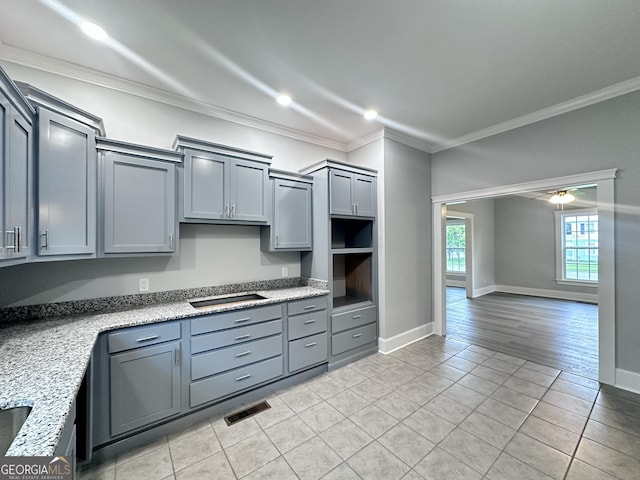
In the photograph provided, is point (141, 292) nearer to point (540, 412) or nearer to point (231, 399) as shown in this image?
point (231, 399)

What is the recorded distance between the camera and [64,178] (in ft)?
5.90

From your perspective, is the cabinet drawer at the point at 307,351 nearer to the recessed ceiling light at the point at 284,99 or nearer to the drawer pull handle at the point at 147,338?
the drawer pull handle at the point at 147,338

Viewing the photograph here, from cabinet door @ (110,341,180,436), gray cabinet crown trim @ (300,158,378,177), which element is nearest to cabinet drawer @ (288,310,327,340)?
cabinet door @ (110,341,180,436)

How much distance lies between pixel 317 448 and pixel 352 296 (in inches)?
81.8

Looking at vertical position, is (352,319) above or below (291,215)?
below

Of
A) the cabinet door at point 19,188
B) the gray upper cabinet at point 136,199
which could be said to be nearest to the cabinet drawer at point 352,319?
the gray upper cabinet at point 136,199

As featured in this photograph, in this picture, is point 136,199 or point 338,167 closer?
point 136,199

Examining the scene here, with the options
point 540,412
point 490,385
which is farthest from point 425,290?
point 540,412

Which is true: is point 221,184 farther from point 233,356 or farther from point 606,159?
point 606,159

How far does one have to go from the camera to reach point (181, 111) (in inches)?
108

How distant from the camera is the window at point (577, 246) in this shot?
20.3ft

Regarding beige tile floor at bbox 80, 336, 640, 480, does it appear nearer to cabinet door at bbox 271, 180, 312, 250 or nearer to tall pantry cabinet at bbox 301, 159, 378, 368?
tall pantry cabinet at bbox 301, 159, 378, 368

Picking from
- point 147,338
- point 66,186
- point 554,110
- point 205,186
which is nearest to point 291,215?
point 205,186

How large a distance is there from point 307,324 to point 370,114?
256cm
